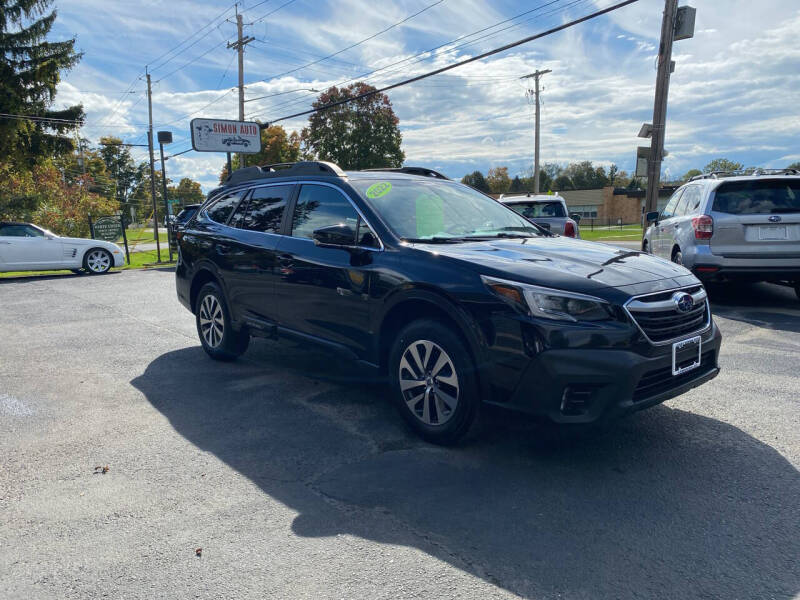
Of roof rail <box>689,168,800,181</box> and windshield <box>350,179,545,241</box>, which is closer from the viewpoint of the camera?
windshield <box>350,179,545,241</box>

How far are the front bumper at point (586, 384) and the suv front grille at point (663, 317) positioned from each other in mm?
116

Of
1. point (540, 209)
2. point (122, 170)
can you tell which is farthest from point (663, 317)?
point (122, 170)

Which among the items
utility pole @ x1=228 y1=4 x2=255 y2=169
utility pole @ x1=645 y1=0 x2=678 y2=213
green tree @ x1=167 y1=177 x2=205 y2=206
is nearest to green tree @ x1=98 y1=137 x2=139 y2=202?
green tree @ x1=167 y1=177 x2=205 y2=206

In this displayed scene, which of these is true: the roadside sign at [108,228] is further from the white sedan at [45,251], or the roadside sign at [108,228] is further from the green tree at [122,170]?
the green tree at [122,170]

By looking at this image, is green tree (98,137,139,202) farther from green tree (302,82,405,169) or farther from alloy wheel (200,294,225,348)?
alloy wheel (200,294,225,348)

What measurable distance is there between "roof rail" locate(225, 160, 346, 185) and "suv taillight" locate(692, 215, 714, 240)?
557 centimetres

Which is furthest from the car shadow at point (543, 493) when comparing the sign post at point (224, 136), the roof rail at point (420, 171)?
the sign post at point (224, 136)

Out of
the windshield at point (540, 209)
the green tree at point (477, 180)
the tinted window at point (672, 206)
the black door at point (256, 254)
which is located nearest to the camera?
the black door at point (256, 254)

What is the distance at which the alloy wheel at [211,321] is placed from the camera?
6039 millimetres

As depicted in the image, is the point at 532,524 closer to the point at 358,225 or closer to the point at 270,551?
the point at 270,551

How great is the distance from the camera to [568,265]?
12.0ft

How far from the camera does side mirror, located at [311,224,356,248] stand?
4.20m

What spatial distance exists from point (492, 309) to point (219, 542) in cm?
183

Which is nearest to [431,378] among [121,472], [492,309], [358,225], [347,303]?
[492,309]
